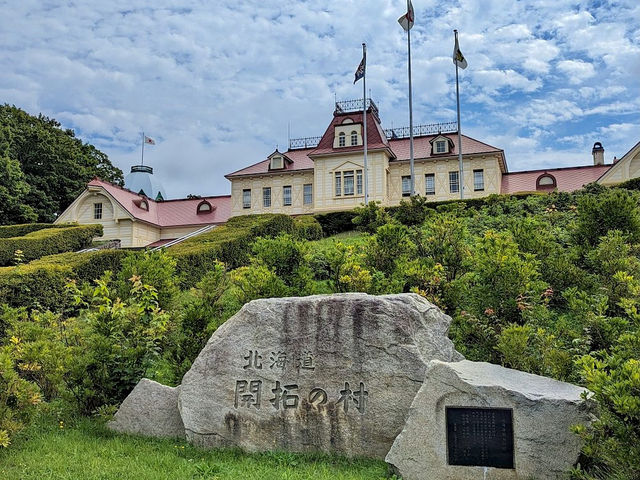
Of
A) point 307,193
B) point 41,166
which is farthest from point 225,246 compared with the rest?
point 41,166

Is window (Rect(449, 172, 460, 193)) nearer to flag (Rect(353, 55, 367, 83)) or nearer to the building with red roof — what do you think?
flag (Rect(353, 55, 367, 83))

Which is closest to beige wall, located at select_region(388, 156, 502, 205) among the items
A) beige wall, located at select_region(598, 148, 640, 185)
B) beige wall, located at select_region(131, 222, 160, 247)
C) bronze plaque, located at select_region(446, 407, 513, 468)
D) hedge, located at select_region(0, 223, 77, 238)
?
beige wall, located at select_region(598, 148, 640, 185)

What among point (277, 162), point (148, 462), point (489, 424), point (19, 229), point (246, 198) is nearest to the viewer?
point (489, 424)

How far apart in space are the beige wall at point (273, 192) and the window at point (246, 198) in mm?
186

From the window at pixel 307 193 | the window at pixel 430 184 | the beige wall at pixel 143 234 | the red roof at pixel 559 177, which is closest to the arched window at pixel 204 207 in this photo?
the beige wall at pixel 143 234

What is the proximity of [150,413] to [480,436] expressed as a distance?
3.97 metres

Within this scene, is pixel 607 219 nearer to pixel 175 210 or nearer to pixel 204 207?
pixel 204 207

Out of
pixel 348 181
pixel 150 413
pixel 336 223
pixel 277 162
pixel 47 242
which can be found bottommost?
pixel 150 413

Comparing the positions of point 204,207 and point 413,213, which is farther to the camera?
point 204,207

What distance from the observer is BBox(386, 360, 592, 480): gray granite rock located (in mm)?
5438

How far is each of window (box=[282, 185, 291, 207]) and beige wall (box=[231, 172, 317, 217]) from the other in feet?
0.59

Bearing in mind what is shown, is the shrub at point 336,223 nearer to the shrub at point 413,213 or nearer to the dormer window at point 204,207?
the shrub at point 413,213

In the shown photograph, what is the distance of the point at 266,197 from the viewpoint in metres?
36.9

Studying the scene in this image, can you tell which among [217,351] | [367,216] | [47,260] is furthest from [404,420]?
[367,216]
